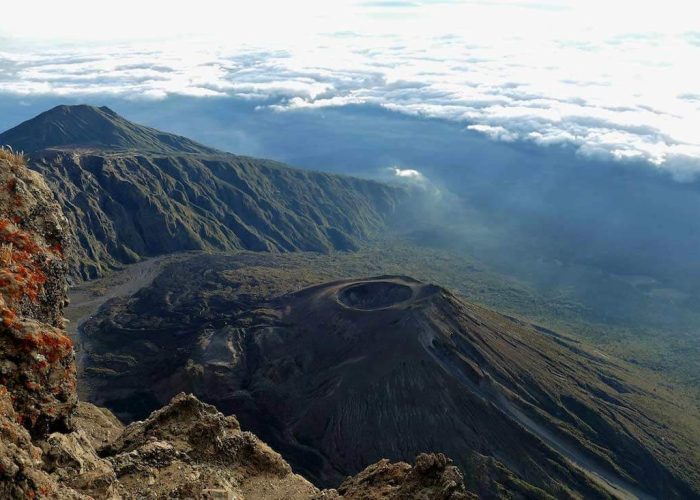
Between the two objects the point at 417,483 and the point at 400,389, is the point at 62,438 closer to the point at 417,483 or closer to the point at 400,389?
the point at 417,483

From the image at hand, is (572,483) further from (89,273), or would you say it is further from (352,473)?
(89,273)

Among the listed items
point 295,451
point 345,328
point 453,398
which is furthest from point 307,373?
point 453,398

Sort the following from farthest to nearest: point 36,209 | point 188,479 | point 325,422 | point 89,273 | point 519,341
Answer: point 89,273 → point 519,341 → point 325,422 → point 188,479 → point 36,209

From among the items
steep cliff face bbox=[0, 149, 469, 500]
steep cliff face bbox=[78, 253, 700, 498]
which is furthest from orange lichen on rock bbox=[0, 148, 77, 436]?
steep cliff face bbox=[78, 253, 700, 498]

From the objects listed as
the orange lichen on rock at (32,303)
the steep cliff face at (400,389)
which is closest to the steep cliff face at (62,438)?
the orange lichen on rock at (32,303)

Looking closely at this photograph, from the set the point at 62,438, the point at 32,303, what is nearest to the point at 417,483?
the point at 62,438

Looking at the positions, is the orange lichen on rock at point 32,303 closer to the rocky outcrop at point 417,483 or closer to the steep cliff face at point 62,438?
the steep cliff face at point 62,438

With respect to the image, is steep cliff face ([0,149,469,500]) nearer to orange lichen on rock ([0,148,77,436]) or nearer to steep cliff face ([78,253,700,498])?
orange lichen on rock ([0,148,77,436])

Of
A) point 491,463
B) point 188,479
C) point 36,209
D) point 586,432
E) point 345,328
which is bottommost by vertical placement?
point 586,432
